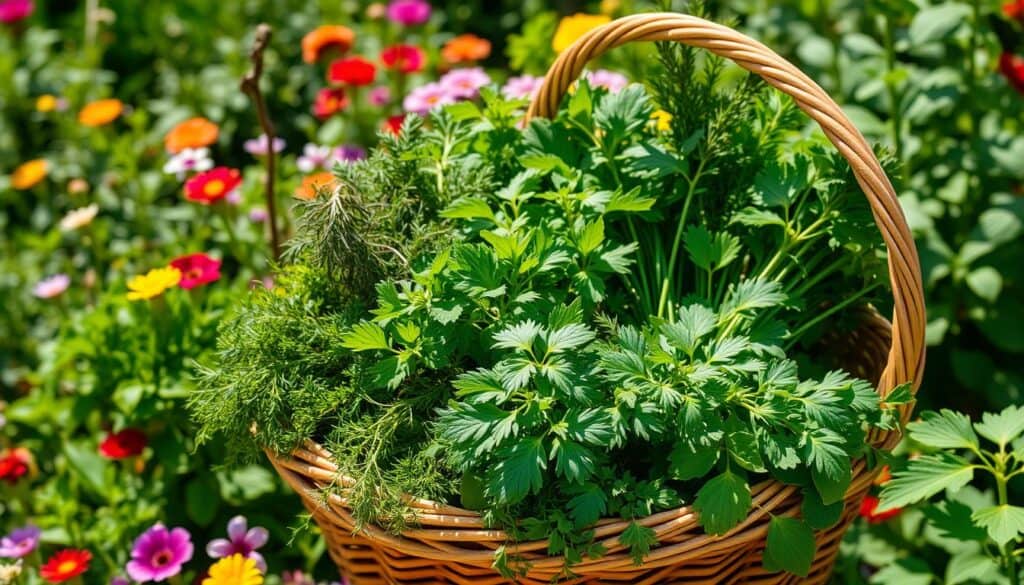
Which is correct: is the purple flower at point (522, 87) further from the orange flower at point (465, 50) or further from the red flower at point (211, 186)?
the red flower at point (211, 186)

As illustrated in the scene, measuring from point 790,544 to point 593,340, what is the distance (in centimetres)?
35

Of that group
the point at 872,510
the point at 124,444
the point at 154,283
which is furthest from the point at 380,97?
the point at 872,510

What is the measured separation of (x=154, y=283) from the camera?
177 centimetres

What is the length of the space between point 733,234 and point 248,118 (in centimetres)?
170

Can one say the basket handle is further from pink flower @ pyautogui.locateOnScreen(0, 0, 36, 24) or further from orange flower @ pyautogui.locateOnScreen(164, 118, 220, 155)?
pink flower @ pyautogui.locateOnScreen(0, 0, 36, 24)

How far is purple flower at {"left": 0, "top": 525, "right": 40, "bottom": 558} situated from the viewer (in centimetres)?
170

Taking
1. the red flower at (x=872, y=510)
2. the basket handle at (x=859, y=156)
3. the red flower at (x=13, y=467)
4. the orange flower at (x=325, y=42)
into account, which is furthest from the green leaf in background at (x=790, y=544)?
the orange flower at (x=325, y=42)

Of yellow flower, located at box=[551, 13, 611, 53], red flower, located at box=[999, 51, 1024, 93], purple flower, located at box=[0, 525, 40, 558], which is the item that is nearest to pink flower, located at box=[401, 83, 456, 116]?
yellow flower, located at box=[551, 13, 611, 53]

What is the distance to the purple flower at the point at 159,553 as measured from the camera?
163 centimetres

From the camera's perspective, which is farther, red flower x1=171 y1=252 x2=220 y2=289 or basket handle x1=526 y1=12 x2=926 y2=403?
red flower x1=171 y1=252 x2=220 y2=289

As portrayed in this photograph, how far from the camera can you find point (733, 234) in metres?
1.58

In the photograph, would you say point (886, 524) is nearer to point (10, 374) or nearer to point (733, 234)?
point (733, 234)

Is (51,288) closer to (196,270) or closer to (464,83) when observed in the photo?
(196,270)

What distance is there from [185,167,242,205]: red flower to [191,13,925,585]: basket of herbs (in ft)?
1.33
